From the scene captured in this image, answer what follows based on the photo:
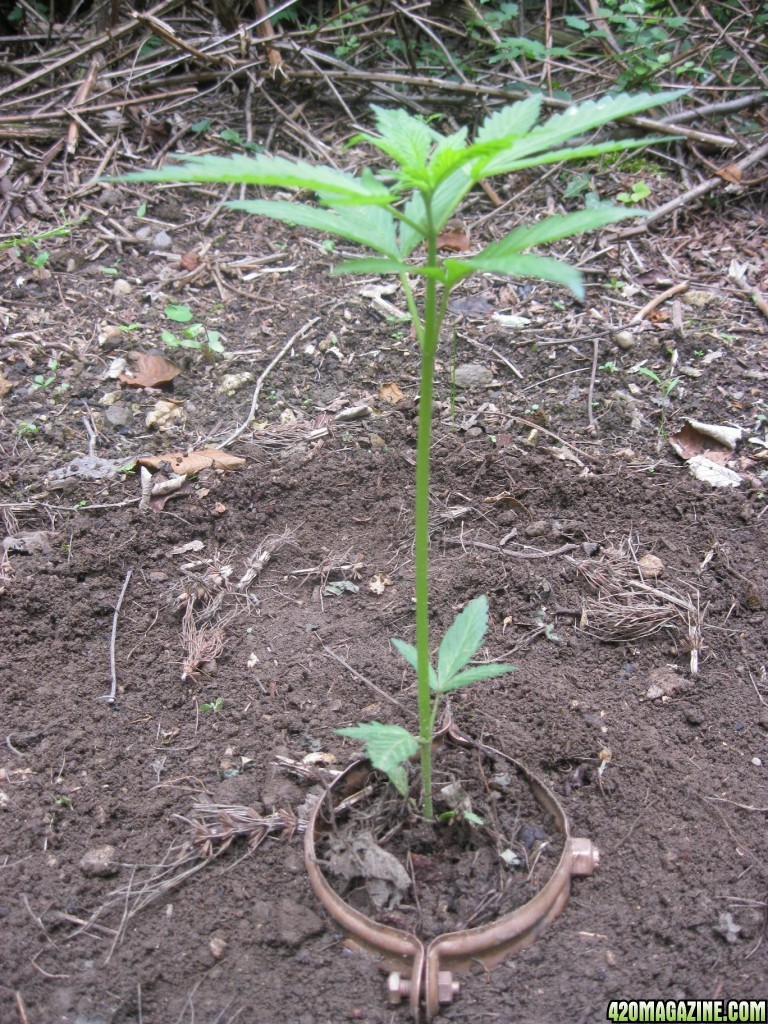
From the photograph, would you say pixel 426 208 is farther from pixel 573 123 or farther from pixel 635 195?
pixel 635 195

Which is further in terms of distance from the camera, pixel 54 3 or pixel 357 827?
pixel 54 3

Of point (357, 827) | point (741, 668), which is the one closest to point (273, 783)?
point (357, 827)

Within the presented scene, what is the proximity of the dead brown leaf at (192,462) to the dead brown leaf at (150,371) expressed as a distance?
395mm

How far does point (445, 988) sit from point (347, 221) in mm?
1260

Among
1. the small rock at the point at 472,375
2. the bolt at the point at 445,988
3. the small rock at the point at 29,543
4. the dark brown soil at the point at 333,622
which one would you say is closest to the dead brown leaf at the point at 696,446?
the dark brown soil at the point at 333,622

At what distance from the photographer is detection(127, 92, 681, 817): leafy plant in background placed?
1.03 m

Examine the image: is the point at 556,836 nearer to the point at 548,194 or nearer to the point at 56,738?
the point at 56,738

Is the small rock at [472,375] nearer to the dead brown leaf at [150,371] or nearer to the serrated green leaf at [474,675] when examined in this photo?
the dead brown leaf at [150,371]

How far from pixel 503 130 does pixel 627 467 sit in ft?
4.43

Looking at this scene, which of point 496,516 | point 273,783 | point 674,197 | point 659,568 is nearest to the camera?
point 273,783

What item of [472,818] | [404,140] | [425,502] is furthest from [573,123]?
[472,818]

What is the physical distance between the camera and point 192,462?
244 cm

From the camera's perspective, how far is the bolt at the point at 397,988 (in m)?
1.34

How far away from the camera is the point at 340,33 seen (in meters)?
4.01
